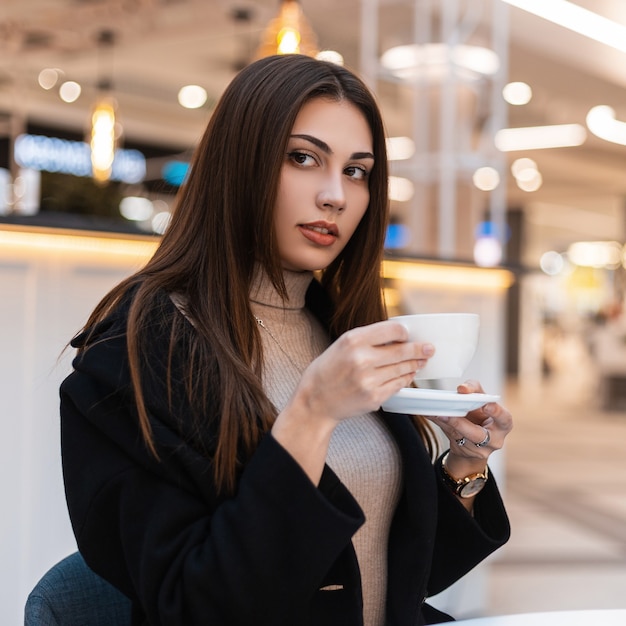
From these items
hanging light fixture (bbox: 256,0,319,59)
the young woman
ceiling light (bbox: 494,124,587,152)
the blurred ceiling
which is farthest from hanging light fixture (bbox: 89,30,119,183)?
the young woman

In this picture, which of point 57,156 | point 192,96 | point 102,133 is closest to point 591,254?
point 192,96

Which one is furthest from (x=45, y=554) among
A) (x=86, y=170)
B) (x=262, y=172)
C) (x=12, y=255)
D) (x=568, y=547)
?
(x=86, y=170)

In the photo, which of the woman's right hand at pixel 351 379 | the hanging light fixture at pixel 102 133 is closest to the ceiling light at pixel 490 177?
the hanging light fixture at pixel 102 133

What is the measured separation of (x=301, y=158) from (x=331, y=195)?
0.06 m

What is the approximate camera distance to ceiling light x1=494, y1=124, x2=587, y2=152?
1138 centimetres

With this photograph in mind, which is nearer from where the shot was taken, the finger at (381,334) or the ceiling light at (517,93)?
the finger at (381,334)

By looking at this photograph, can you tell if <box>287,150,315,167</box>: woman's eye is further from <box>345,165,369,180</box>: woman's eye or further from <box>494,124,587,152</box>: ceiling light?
<box>494,124,587,152</box>: ceiling light

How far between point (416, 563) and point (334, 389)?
432mm

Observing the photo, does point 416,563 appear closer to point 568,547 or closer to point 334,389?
point 334,389

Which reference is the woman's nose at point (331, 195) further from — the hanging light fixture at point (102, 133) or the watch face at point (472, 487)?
the hanging light fixture at point (102, 133)

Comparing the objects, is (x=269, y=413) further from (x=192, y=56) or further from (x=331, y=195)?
(x=192, y=56)

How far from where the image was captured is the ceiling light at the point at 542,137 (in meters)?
11.4

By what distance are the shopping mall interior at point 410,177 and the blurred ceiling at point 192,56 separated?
0.03 m

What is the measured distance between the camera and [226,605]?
36.1 inches
